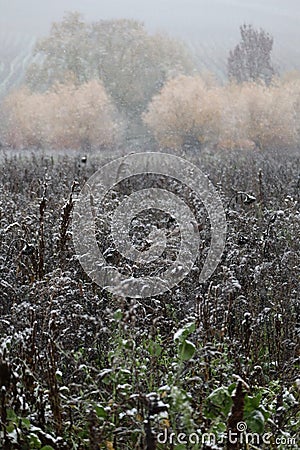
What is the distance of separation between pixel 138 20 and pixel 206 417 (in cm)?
2839

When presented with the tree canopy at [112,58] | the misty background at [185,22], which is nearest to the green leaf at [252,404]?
the tree canopy at [112,58]

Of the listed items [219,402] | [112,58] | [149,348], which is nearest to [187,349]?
[219,402]

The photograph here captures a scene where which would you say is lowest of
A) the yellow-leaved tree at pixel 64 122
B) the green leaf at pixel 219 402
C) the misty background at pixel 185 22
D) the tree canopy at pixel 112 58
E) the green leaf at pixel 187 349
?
the green leaf at pixel 219 402

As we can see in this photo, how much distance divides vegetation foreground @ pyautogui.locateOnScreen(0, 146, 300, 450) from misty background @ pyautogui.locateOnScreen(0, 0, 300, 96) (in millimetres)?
22456

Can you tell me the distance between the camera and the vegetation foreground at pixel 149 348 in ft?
6.29

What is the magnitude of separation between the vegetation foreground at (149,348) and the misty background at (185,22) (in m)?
22.5

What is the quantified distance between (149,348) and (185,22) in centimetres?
3383

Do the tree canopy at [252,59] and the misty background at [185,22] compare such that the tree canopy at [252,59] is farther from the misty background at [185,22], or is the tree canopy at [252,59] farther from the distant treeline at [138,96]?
the misty background at [185,22]

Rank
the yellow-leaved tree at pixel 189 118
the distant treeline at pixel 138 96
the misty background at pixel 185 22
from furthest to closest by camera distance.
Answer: the misty background at pixel 185 22, the yellow-leaved tree at pixel 189 118, the distant treeline at pixel 138 96

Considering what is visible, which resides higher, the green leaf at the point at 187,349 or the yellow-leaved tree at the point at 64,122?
the yellow-leaved tree at the point at 64,122

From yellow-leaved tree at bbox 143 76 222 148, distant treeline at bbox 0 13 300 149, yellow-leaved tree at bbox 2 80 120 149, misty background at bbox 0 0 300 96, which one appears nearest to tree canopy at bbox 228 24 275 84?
distant treeline at bbox 0 13 300 149

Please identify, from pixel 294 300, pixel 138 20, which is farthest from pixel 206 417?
pixel 138 20

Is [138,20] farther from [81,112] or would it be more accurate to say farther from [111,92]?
[81,112]

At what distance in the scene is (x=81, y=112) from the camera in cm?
1873
